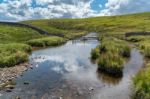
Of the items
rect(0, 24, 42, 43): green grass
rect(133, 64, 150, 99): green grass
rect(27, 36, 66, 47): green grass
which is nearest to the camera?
rect(133, 64, 150, 99): green grass

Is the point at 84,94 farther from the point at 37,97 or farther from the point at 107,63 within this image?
the point at 107,63

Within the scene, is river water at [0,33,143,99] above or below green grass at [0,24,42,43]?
below

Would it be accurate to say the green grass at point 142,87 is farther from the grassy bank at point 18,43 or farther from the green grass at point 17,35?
the green grass at point 17,35

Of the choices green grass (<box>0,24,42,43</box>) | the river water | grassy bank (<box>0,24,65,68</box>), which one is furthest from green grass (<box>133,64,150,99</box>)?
green grass (<box>0,24,42,43</box>)

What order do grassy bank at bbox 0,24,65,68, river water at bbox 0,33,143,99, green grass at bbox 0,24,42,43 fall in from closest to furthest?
river water at bbox 0,33,143,99, grassy bank at bbox 0,24,65,68, green grass at bbox 0,24,42,43

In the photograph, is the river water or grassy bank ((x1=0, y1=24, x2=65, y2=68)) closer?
the river water

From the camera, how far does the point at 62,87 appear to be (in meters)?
32.7

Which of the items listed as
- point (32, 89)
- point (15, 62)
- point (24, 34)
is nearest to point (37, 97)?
point (32, 89)

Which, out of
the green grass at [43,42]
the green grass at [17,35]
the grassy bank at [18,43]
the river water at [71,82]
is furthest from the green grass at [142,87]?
the green grass at [17,35]

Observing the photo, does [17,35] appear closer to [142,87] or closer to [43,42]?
[43,42]

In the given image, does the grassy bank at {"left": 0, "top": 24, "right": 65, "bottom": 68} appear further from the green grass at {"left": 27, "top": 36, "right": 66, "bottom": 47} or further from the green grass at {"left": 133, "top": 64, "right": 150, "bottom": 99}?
the green grass at {"left": 133, "top": 64, "right": 150, "bottom": 99}

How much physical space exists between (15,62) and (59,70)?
26.2 feet

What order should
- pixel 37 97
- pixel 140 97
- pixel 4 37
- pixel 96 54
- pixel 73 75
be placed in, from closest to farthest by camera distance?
pixel 140 97
pixel 37 97
pixel 73 75
pixel 96 54
pixel 4 37

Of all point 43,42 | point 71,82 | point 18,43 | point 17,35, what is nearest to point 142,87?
point 71,82
